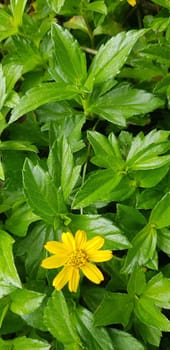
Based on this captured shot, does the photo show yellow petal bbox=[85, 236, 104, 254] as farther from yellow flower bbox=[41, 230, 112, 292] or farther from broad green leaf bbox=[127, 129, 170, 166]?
broad green leaf bbox=[127, 129, 170, 166]

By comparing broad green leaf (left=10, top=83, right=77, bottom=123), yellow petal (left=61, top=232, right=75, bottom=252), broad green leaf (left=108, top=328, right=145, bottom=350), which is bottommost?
broad green leaf (left=108, top=328, right=145, bottom=350)

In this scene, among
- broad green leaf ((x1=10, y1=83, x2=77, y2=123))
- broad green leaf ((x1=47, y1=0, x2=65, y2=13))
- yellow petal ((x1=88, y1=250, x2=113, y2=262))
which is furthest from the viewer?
broad green leaf ((x1=47, y1=0, x2=65, y2=13))

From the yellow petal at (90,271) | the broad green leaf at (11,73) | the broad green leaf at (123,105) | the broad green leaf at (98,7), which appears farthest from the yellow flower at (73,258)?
the broad green leaf at (98,7)

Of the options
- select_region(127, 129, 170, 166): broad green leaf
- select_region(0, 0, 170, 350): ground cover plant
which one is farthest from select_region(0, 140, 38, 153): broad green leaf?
select_region(127, 129, 170, 166): broad green leaf

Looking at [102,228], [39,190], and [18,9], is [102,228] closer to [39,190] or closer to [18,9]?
[39,190]

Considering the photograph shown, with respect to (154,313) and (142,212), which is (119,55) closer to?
(142,212)

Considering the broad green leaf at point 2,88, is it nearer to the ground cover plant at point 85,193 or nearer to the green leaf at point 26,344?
the ground cover plant at point 85,193

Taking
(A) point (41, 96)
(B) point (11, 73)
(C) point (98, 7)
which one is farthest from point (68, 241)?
(C) point (98, 7)
